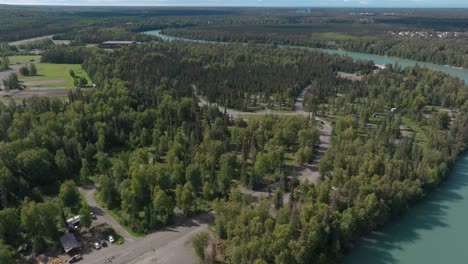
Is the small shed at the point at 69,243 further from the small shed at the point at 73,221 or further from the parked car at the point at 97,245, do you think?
the small shed at the point at 73,221

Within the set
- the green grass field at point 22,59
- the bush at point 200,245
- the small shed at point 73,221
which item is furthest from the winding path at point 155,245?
the green grass field at point 22,59

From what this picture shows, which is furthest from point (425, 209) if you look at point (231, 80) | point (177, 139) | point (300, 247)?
point (231, 80)

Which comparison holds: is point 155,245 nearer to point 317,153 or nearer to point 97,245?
point 97,245

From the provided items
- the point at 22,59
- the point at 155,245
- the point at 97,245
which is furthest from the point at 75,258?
the point at 22,59

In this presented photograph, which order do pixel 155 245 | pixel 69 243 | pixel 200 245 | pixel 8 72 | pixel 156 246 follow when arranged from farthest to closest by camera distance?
pixel 8 72 < pixel 155 245 < pixel 156 246 < pixel 69 243 < pixel 200 245

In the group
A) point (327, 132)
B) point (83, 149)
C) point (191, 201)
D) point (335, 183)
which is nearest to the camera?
point (191, 201)

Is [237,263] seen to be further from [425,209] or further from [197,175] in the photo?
[425,209]
